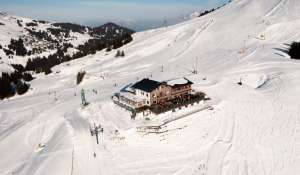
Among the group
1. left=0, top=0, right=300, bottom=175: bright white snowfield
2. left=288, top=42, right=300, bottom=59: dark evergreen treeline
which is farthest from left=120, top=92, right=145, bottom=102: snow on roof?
left=288, top=42, right=300, bottom=59: dark evergreen treeline

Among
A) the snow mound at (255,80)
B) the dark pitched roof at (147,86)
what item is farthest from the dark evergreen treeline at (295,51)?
the dark pitched roof at (147,86)

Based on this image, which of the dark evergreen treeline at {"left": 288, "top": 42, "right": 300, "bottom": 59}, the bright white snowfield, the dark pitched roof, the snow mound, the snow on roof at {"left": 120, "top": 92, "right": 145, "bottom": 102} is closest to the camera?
the bright white snowfield

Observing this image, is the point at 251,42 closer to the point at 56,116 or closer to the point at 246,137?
the point at 246,137

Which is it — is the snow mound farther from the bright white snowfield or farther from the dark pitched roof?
the dark pitched roof

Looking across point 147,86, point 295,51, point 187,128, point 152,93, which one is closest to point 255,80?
point 295,51

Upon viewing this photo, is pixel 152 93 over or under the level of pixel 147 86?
under

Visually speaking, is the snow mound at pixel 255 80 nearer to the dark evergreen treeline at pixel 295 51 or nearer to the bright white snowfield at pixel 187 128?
the bright white snowfield at pixel 187 128

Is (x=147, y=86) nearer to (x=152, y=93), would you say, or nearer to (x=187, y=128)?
(x=152, y=93)

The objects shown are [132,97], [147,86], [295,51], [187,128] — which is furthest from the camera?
[295,51]

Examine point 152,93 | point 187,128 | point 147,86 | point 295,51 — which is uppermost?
point 295,51
